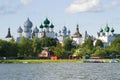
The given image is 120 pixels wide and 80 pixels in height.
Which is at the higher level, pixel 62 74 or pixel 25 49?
pixel 25 49

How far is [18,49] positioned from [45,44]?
41.6 metres

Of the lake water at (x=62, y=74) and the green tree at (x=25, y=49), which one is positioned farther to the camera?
the green tree at (x=25, y=49)

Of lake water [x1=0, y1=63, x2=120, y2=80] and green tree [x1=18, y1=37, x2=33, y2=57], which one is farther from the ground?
green tree [x1=18, y1=37, x2=33, y2=57]

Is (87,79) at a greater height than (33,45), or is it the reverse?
(33,45)

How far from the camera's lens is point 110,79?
50.6 metres

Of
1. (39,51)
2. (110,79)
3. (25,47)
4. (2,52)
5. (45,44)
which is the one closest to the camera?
(110,79)

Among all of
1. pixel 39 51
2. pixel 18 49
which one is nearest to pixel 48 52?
pixel 39 51

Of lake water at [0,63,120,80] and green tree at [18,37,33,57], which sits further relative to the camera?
green tree at [18,37,33,57]

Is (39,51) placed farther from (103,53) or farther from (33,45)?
(103,53)

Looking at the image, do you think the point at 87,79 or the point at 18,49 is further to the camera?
the point at 18,49

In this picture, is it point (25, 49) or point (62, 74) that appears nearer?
point (62, 74)

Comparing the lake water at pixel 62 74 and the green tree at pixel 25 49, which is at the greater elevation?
the green tree at pixel 25 49

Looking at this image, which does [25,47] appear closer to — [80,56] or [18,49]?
[18,49]

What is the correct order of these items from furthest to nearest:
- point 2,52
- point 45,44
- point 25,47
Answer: point 45,44
point 25,47
point 2,52
